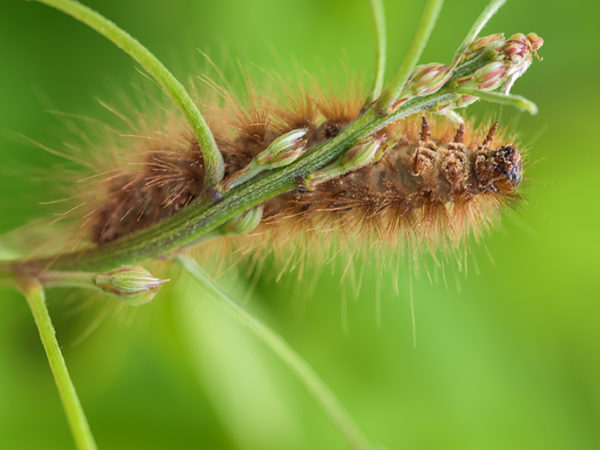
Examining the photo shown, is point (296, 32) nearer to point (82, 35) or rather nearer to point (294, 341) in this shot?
point (82, 35)

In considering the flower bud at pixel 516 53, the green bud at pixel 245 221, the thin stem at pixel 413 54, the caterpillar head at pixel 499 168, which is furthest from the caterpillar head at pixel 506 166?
the green bud at pixel 245 221

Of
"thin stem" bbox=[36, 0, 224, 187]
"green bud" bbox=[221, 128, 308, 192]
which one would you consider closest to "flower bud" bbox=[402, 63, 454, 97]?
"green bud" bbox=[221, 128, 308, 192]

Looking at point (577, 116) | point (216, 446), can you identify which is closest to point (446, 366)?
point (216, 446)

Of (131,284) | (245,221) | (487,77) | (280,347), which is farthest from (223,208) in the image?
(487,77)

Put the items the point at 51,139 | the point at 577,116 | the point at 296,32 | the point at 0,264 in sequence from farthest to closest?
the point at 577,116 < the point at 296,32 < the point at 51,139 < the point at 0,264

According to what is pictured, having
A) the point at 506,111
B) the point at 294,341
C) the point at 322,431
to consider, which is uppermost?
the point at 506,111

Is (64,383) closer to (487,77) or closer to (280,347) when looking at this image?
(280,347)

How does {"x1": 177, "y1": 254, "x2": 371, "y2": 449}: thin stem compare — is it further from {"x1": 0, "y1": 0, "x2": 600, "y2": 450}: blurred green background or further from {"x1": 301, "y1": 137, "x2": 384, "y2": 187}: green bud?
{"x1": 0, "y1": 0, "x2": 600, "y2": 450}: blurred green background
